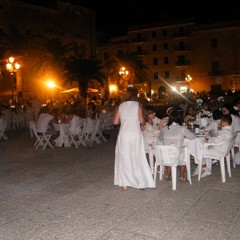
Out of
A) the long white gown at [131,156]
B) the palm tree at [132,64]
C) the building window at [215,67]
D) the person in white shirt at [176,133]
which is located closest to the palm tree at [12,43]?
the palm tree at [132,64]

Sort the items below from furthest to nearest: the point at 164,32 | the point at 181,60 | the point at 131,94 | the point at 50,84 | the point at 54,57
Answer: the point at 164,32 < the point at 181,60 < the point at 50,84 < the point at 54,57 < the point at 131,94

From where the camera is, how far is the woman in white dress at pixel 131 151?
6.03 metres

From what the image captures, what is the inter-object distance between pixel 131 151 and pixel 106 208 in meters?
1.12

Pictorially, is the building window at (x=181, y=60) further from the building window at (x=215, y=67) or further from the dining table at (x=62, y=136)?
the dining table at (x=62, y=136)

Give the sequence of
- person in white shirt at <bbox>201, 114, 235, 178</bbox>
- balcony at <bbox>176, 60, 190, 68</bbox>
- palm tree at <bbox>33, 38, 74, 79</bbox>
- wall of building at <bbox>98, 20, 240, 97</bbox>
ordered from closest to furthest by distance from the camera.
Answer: person in white shirt at <bbox>201, 114, 235, 178</bbox> → palm tree at <bbox>33, 38, 74, 79</bbox> → wall of building at <bbox>98, 20, 240, 97</bbox> → balcony at <bbox>176, 60, 190, 68</bbox>

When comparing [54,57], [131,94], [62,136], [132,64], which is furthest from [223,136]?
[132,64]

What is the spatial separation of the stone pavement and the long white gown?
18cm

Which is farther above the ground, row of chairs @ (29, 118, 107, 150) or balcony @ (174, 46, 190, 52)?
balcony @ (174, 46, 190, 52)

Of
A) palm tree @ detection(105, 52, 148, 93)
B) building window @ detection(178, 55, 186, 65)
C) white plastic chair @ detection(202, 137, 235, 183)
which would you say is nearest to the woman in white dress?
white plastic chair @ detection(202, 137, 235, 183)

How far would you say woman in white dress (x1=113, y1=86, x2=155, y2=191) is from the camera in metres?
6.03

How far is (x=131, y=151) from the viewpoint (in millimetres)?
6082

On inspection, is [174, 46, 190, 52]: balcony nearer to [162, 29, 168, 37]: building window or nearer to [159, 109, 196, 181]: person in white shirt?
[162, 29, 168, 37]: building window

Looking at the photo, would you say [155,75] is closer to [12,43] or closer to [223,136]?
[12,43]

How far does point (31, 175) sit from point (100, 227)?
358 cm
